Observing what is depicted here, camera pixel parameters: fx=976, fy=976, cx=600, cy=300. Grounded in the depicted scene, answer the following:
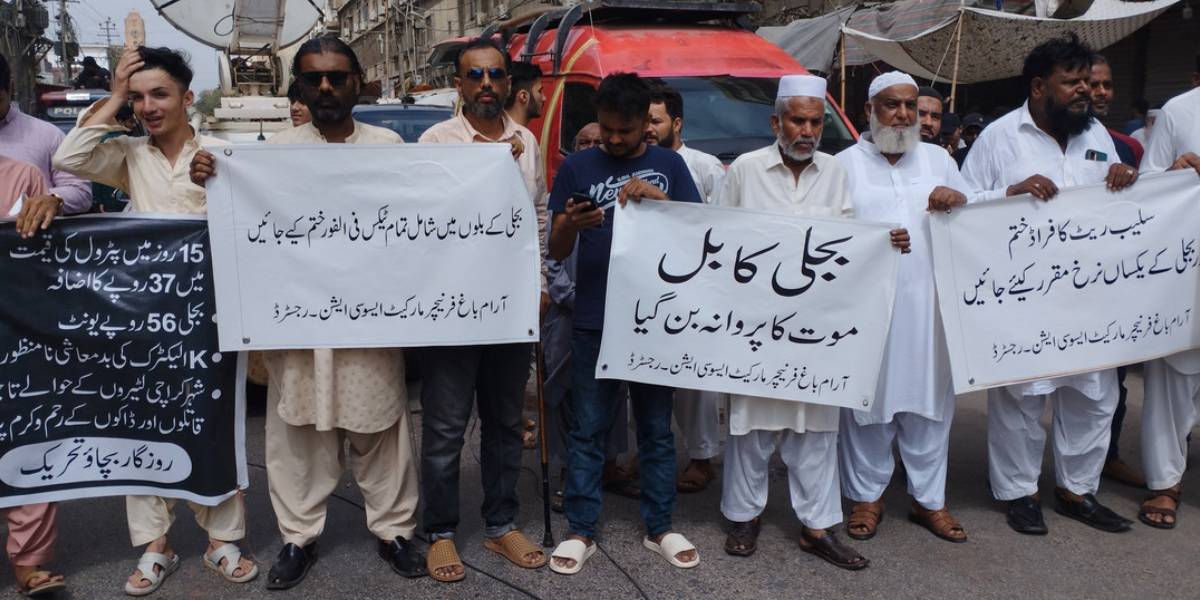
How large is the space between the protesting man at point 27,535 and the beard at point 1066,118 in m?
4.12

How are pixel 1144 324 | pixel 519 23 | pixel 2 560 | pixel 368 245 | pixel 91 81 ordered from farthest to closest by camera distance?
1. pixel 91 81
2. pixel 519 23
3. pixel 1144 324
4. pixel 2 560
5. pixel 368 245

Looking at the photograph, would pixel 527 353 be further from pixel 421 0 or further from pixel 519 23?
pixel 421 0

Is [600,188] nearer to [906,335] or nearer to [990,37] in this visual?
[906,335]

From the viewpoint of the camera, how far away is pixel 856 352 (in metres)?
3.81

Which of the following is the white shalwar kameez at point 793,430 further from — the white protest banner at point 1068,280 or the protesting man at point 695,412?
the protesting man at point 695,412

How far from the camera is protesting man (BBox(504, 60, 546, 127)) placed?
5.67 m

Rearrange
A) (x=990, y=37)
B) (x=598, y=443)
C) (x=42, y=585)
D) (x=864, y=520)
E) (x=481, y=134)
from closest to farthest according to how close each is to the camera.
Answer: (x=42, y=585)
(x=598, y=443)
(x=481, y=134)
(x=864, y=520)
(x=990, y=37)

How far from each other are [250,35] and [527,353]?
8970 millimetres

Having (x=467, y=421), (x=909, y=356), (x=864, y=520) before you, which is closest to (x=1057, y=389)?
(x=909, y=356)

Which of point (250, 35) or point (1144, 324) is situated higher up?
point (250, 35)

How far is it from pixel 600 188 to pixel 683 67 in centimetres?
469

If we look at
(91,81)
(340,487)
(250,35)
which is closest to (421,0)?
(91,81)

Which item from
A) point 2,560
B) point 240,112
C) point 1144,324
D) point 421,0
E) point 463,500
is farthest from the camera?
point 421,0

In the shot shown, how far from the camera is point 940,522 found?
13.6 ft
